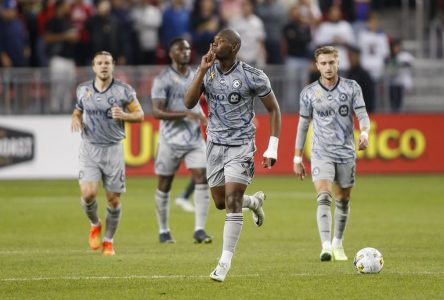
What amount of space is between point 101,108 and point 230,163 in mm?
3348

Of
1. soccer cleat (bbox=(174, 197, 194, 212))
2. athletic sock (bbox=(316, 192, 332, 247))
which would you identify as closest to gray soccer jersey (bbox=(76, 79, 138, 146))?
athletic sock (bbox=(316, 192, 332, 247))

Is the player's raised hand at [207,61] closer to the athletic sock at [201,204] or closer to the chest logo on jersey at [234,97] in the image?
the chest logo on jersey at [234,97]

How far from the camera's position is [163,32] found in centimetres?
2875

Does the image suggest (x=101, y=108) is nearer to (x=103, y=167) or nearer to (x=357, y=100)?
(x=103, y=167)

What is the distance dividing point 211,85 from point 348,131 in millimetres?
2682

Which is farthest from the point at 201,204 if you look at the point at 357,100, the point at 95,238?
the point at 357,100

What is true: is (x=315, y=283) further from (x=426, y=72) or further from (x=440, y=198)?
(x=426, y=72)

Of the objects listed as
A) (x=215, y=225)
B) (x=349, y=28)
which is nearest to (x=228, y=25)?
(x=349, y=28)

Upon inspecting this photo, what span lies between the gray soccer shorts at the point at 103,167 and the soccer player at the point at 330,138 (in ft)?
7.74

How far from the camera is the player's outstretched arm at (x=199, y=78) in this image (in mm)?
11242

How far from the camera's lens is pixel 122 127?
48.9 ft

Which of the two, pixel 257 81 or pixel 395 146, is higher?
pixel 257 81

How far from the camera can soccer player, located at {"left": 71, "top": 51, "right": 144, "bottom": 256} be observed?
14.7 meters

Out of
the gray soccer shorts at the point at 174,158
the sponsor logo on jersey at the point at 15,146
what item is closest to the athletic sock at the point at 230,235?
the gray soccer shorts at the point at 174,158
